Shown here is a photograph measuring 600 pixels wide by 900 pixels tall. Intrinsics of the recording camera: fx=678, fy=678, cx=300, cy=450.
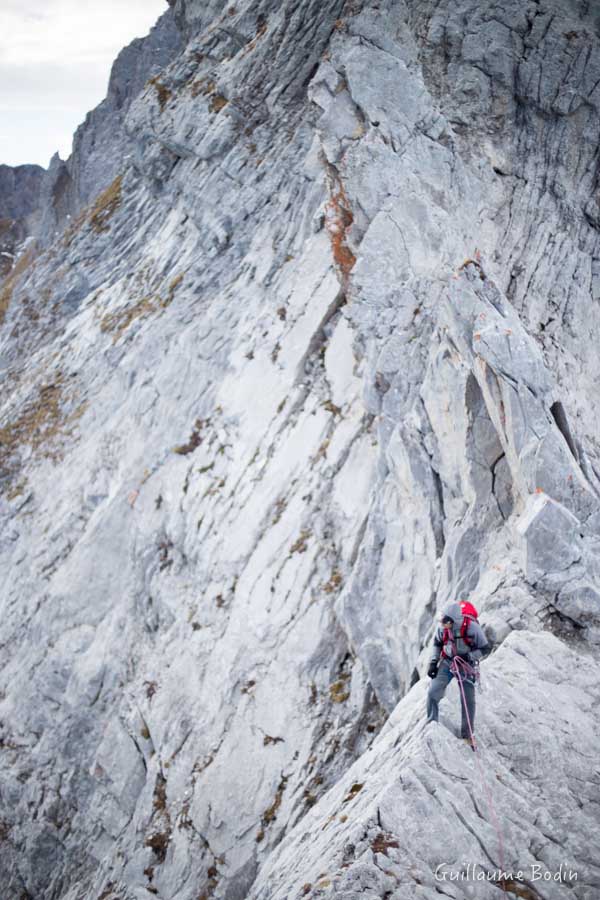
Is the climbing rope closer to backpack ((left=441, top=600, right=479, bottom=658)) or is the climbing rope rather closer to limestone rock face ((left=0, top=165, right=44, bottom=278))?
backpack ((left=441, top=600, right=479, bottom=658))

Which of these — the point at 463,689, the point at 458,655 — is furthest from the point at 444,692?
the point at 458,655

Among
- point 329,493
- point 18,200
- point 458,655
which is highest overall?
point 18,200

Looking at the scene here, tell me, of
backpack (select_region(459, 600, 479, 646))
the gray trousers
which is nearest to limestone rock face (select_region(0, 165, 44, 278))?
backpack (select_region(459, 600, 479, 646))

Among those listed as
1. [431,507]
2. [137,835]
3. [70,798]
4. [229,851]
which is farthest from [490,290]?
[70,798]

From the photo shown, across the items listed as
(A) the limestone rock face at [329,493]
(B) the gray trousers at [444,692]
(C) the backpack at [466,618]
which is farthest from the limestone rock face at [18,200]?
(B) the gray trousers at [444,692]

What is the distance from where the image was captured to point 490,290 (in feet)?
49.6

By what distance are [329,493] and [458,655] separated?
34.6 ft

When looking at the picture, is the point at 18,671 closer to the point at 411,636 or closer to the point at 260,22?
the point at 411,636

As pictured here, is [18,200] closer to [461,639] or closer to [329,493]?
[329,493]

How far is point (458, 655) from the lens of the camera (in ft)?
34.3

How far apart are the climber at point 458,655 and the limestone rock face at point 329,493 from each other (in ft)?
1.07

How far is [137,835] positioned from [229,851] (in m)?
4.40

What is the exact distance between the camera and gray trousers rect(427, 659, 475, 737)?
10.3 meters

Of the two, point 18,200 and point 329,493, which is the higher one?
point 18,200
